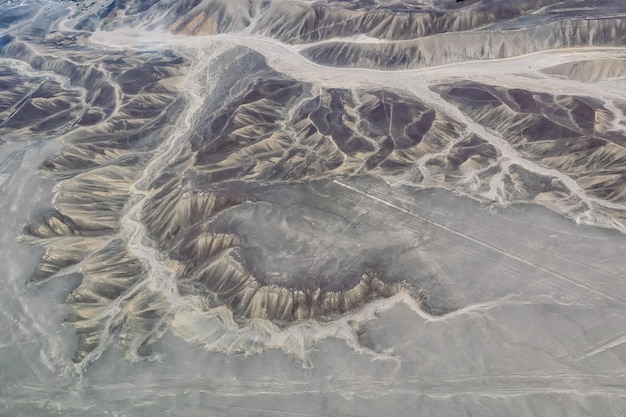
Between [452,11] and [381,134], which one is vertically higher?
[452,11]

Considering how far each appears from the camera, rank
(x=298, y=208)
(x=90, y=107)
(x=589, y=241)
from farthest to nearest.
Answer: (x=90, y=107) < (x=298, y=208) < (x=589, y=241)

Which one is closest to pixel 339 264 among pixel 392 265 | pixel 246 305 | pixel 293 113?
pixel 392 265

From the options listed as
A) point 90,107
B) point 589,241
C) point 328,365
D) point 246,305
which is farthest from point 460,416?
point 90,107

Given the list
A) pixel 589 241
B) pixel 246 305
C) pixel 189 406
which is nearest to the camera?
pixel 189 406

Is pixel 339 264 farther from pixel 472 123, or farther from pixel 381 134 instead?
pixel 472 123

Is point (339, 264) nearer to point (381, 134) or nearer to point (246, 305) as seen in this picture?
point (246, 305)

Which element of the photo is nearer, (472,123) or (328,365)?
(328,365)
